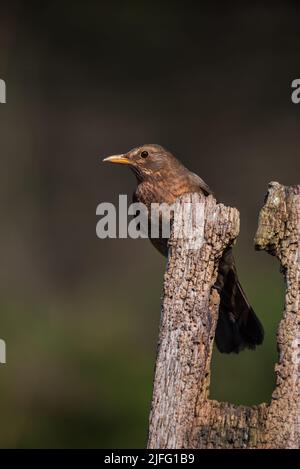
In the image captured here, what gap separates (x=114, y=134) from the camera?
331 inches

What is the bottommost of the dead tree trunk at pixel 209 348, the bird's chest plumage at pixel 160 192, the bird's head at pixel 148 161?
the dead tree trunk at pixel 209 348

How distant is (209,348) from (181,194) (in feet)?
6.18

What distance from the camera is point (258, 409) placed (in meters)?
3.11

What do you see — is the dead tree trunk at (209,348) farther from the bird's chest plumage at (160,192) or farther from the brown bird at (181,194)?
the bird's chest plumage at (160,192)

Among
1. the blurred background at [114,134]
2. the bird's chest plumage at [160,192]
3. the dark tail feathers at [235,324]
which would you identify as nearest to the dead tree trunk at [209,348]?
the dark tail feathers at [235,324]

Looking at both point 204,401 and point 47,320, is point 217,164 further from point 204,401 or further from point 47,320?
point 204,401

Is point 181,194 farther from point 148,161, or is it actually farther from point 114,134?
point 114,134

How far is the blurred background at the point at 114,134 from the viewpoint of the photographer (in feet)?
23.9

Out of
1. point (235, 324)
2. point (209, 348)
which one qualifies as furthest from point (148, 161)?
point (209, 348)

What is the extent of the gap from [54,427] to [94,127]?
3.41 metres

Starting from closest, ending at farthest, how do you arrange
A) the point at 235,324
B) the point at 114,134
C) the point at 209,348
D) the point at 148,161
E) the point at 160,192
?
the point at 209,348 → the point at 235,324 → the point at 160,192 → the point at 148,161 → the point at 114,134

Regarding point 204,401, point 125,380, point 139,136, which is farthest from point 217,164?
point 204,401

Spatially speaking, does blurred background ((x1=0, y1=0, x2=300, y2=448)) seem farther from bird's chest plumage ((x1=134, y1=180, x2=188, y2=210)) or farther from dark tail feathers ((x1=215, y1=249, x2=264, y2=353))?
dark tail feathers ((x1=215, y1=249, x2=264, y2=353))
